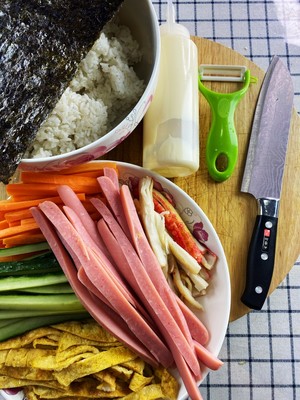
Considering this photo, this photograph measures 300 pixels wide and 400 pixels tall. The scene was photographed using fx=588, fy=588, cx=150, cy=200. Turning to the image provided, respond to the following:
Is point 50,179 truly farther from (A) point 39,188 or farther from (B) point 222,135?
(B) point 222,135

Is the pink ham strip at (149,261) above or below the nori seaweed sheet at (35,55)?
below

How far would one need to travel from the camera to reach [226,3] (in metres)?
1.68

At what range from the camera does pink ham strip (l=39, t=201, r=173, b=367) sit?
114 cm

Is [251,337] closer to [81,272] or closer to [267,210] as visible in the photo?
[267,210]

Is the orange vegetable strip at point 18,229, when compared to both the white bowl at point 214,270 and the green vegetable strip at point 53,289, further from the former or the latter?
the white bowl at point 214,270

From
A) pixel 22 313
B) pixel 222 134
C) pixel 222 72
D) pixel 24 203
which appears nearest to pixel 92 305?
pixel 22 313

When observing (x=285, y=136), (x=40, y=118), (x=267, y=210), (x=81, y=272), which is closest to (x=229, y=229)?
(x=267, y=210)

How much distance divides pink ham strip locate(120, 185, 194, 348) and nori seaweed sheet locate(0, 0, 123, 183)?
0.82 feet

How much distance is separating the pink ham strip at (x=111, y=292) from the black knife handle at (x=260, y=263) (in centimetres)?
24

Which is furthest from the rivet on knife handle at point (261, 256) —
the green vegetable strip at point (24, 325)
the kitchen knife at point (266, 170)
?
the green vegetable strip at point (24, 325)

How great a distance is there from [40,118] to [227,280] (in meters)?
0.51

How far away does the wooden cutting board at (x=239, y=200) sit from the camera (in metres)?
1.35

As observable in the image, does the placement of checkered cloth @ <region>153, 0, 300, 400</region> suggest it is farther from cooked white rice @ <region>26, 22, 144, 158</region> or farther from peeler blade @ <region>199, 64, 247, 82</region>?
cooked white rice @ <region>26, 22, 144, 158</region>

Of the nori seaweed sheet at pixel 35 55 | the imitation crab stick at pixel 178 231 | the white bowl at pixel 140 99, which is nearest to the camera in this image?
the nori seaweed sheet at pixel 35 55
